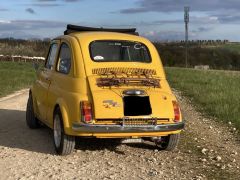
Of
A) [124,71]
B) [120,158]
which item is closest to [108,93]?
[124,71]

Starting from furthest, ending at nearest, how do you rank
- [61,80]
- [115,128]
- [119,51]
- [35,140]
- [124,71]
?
[35,140] → [119,51] → [61,80] → [124,71] → [115,128]

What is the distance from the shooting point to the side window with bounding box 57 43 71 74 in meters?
8.35

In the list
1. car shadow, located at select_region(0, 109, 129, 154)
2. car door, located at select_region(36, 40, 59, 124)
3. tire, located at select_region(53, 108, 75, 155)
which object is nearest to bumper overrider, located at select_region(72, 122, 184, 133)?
tire, located at select_region(53, 108, 75, 155)

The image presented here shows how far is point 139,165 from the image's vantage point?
7.33m

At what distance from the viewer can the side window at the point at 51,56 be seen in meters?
9.23

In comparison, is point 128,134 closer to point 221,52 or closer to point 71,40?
point 71,40

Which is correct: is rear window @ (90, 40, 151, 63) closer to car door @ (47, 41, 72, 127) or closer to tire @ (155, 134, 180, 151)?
car door @ (47, 41, 72, 127)

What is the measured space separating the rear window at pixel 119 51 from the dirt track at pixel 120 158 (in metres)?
1.44

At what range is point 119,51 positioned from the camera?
28.2 feet

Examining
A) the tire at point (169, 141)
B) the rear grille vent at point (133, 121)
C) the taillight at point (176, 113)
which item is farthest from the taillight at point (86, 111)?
the tire at point (169, 141)

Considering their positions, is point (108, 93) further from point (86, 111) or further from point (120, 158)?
point (120, 158)

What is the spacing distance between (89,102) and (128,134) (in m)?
0.73

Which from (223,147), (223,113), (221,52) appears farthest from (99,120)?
(221,52)

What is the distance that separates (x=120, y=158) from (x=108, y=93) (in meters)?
1.01
